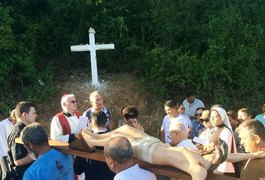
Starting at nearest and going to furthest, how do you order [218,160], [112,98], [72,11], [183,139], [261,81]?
[218,160] < [183,139] < [112,98] < [261,81] < [72,11]

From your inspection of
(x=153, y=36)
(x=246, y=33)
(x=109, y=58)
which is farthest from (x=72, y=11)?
(x=246, y=33)

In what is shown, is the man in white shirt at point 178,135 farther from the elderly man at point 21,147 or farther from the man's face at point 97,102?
the man's face at point 97,102

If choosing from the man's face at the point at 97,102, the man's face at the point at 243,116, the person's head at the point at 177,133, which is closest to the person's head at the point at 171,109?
the man's face at the point at 243,116

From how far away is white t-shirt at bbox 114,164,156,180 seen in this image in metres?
2.73

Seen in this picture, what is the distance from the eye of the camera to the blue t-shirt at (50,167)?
3.16 metres

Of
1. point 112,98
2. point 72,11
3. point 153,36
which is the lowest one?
point 112,98

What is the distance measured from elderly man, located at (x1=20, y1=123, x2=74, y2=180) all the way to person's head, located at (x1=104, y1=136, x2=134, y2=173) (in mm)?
715

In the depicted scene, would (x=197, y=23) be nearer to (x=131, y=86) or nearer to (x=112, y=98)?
(x=131, y=86)

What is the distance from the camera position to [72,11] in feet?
35.0

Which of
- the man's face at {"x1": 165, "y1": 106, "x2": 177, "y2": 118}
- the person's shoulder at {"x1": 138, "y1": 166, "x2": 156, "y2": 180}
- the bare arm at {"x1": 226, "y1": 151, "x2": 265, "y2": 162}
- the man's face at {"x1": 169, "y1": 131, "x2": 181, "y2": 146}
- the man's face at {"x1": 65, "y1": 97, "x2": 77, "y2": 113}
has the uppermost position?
the man's face at {"x1": 65, "y1": 97, "x2": 77, "y2": 113}

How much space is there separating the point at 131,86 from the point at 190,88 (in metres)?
1.46

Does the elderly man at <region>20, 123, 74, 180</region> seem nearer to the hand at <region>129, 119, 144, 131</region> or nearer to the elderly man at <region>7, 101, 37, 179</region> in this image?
the elderly man at <region>7, 101, 37, 179</region>

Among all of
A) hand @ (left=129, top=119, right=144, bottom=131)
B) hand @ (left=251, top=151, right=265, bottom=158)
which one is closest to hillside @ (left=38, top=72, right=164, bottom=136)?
hand @ (left=129, top=119, right=144, bottom=131)

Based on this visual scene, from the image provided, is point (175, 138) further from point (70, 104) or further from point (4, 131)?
point (4, 131)
